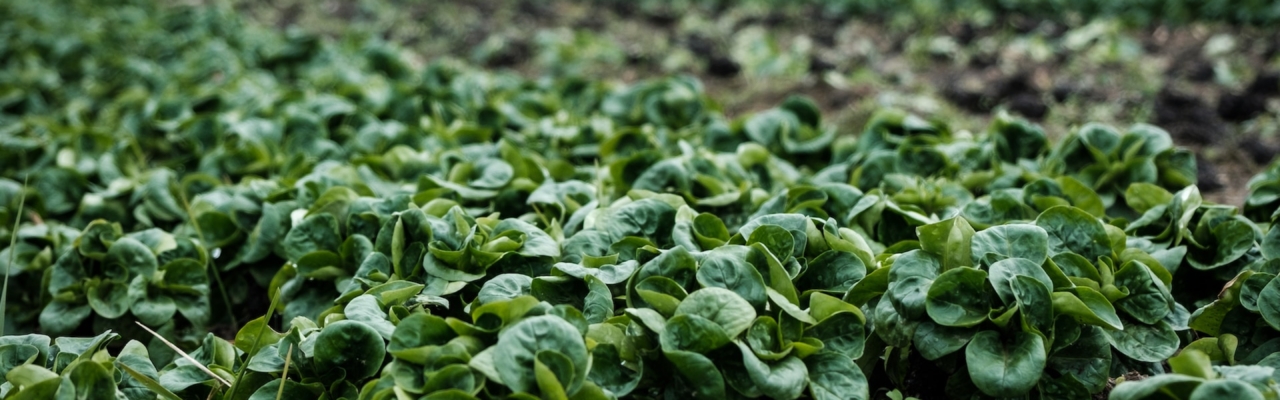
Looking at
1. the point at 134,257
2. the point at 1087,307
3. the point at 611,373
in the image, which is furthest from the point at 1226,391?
the point at 134,257

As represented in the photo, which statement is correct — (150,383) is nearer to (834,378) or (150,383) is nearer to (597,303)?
(597,303)

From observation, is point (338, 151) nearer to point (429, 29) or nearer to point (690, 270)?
point (690, 270)

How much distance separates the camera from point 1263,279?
2.30m

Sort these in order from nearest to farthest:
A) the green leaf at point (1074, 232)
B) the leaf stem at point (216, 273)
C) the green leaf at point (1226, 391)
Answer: the green leaf at point (1226, 391)
the green leaf at point (1074, 232)
the leaf stem at point (216, 273)

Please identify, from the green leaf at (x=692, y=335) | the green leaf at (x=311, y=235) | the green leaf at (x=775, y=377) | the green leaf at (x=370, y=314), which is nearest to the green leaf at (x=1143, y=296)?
the green leaf at (x=775, y=377)

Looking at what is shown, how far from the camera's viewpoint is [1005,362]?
206 cm

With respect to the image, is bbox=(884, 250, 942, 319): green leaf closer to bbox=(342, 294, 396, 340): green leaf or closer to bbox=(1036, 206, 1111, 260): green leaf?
bbox=(1036, 206, 1111, 260): green leaf

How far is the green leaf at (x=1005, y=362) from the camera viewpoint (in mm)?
2023

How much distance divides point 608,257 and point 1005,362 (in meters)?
0.95

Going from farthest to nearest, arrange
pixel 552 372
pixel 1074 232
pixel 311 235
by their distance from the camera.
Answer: pixel 311 235 → pixel 1074 232 → pixel 552 372

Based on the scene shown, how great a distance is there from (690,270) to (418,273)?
783mm

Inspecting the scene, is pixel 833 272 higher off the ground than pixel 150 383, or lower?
higher

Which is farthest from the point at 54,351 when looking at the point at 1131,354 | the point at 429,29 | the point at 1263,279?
the point at 429,29

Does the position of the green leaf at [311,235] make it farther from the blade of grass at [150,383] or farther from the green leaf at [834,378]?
the green leaf at [834,378]
